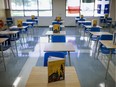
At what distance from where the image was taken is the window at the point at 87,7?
11.8 m

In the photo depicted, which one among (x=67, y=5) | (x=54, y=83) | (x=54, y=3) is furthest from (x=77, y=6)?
(x=54, y=83)

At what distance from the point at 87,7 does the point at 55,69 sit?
10755mm

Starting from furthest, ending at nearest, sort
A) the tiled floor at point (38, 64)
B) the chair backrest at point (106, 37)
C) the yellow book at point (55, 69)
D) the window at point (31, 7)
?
the window at point (31, 7), the chair backrest at point (106, 37), the tiled floor at point (38, 64), the yellow book at point (55, 69)

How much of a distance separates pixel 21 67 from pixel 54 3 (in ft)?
26.7

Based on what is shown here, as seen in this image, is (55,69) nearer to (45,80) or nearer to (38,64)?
(45,80)

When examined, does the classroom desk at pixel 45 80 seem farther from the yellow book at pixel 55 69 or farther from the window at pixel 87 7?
the window at pixel 87 7

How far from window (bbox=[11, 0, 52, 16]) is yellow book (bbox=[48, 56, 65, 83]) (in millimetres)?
10356

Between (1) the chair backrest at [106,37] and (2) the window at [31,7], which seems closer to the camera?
(1) the chair backrest at [106,37]

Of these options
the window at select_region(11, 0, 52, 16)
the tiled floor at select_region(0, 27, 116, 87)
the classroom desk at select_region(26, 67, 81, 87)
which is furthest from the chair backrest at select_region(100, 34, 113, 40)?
the window at select_region(11, 0, 52, 16)

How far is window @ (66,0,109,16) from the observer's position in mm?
11812

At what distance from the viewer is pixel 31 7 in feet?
38.9

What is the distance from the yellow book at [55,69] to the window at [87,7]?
10.3 meters

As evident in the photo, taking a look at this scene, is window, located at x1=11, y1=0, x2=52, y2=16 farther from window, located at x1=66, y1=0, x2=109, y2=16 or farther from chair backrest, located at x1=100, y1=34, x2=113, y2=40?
chair backrest, located at x1=100, y1=34, x2=113, y2=40

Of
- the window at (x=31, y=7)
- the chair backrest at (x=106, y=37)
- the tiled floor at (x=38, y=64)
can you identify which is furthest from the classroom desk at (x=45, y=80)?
the window at (x=31, y=7)
